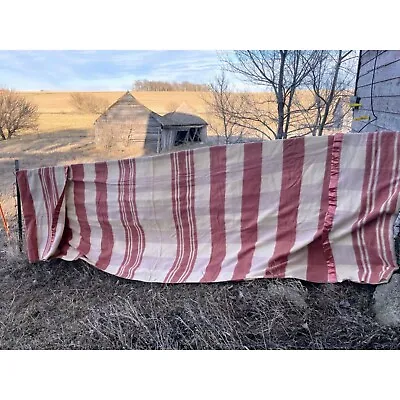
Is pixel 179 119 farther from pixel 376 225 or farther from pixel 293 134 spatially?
pixel 376 225

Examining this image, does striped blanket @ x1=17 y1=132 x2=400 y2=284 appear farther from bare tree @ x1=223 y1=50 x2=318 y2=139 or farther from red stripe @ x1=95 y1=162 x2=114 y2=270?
bare tree @ x1=223 y1=50 x2=318 y2=139

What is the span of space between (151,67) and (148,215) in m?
0.72

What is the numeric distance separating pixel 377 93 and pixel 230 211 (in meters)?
1.22

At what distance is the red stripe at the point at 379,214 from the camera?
1.41 meters

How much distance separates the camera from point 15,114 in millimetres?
1590

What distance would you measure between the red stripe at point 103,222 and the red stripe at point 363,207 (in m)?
1.22

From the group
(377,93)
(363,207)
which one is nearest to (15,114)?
(363,207)

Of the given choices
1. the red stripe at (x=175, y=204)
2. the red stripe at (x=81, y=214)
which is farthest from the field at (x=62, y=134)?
the red stripe at (x=175, y=204)

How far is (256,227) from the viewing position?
158 cm

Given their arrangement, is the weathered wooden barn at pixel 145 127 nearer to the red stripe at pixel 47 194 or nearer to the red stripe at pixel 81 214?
the red stripe at pixel 81 214

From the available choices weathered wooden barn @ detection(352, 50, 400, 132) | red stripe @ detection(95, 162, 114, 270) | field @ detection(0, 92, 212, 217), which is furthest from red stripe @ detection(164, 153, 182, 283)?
weathered wooden barn @ detection(352, 50, 400, 132)

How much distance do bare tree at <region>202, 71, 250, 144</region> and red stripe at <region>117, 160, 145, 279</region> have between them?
489 millimetres

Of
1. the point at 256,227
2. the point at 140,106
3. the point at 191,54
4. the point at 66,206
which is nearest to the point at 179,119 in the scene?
the point at 140,106
